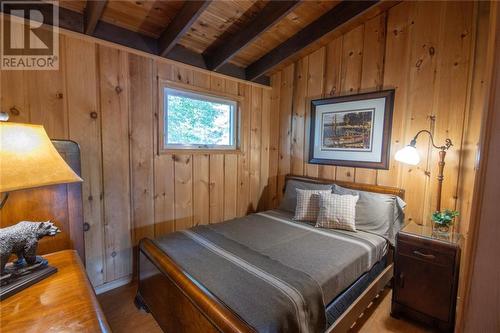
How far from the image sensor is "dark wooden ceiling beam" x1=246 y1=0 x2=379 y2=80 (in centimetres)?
211

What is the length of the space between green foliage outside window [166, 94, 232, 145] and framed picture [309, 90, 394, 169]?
1122 millimetres

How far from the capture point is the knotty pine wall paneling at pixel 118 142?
180 centimetres

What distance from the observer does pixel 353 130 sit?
2629 mm

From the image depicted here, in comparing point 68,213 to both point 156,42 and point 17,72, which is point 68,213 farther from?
point 156,42

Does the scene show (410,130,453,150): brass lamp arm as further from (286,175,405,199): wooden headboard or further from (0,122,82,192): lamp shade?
(0,122,82,192): lamp shade

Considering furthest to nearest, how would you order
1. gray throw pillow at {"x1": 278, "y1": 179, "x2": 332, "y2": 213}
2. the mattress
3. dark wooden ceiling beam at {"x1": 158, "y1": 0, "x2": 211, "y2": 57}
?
gray throw pillow at {"x1": 278, "y1": 179, "x2": 332, "y2": 213}, dark wooden ceiling beam at {"x1": 158, "y1": 0, "x2": 211, "y2": 57}, the mattress

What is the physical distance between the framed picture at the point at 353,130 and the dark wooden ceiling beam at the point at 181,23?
1.71m

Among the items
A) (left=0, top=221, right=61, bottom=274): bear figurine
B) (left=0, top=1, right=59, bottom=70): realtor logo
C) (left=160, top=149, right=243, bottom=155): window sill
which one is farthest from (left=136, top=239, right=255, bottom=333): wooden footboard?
(left=0, top=1, right=59, bottom=70): realtor logo

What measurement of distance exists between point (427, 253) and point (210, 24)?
2.68 metres

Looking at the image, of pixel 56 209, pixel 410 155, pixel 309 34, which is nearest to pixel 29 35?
pixel 56 209

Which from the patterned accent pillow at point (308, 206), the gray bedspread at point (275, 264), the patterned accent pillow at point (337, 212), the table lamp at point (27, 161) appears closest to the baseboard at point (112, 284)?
the gray bedspread at point (275, 264)

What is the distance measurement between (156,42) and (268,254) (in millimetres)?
2185

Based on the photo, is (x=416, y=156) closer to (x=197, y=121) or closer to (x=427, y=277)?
(x=427, y=277)

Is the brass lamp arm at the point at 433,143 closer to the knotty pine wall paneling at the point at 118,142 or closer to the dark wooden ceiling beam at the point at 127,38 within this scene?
the knotty pine wall paneling at the point at 118,142
